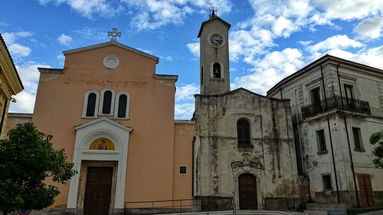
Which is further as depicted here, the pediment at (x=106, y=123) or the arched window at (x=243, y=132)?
the arched window at (x=243, y=132)

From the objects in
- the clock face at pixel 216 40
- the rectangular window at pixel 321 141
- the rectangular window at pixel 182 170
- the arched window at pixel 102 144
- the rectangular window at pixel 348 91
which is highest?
the clock face at pixel 216 40

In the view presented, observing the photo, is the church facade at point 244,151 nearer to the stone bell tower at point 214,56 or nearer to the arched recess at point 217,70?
the stone bell tower at point 214,56

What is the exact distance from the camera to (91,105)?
1928cm

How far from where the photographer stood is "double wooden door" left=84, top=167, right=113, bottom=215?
17.5 meters

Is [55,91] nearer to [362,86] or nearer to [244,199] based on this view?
[244,199]

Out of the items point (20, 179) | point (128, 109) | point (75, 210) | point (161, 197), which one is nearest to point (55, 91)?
point (128, 109)

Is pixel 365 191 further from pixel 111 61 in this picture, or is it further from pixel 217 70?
pixel 111 61

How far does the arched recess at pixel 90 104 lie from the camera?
19.0m

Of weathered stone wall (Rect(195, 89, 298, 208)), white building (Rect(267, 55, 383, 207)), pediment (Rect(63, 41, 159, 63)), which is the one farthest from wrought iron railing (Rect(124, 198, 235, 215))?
pediment (Rect(63, 41, 159, 63))

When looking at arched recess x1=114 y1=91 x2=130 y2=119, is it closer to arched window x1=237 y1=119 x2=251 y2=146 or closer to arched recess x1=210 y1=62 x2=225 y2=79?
arched recess x1=210 y1=62 x2=225 y2=79

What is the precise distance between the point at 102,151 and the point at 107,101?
3238 mm

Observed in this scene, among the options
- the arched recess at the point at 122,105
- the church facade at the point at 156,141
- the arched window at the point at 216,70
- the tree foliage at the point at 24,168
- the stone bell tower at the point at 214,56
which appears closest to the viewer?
the tree foliage at the point at 24,168

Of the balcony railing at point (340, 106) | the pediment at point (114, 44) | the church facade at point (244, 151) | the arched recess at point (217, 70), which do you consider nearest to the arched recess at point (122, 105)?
the pediment at point (114, 44)

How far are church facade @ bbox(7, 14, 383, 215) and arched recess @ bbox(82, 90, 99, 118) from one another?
60 mm
